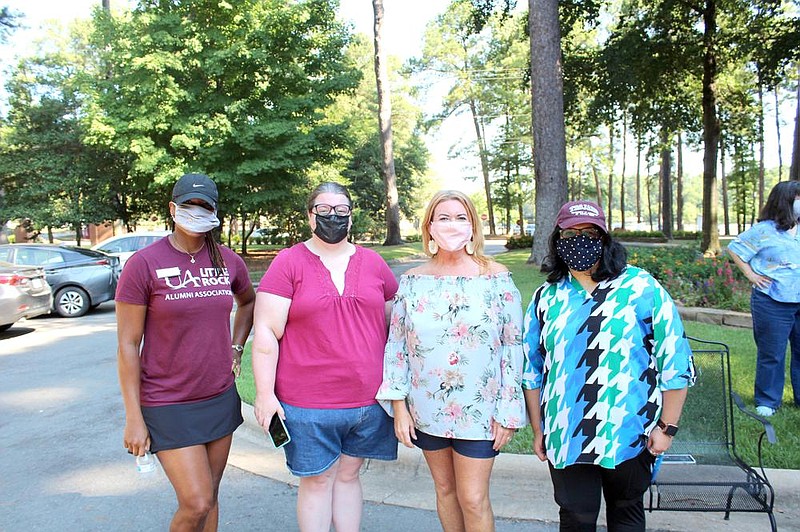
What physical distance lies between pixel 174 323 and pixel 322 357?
2.33 ft

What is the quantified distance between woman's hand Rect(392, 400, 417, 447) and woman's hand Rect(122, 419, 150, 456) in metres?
1.15

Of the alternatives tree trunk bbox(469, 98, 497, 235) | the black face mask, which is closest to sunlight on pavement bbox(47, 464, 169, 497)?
the black face mask

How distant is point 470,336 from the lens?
2586 millimetres

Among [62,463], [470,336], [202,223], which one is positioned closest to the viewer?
[470,336]

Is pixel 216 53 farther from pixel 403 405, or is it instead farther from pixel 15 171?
pixel 403 405

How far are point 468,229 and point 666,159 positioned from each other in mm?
33262

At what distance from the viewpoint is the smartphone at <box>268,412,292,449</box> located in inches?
107

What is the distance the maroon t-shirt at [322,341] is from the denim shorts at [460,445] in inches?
12.3

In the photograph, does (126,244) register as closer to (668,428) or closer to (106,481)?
(106,481)

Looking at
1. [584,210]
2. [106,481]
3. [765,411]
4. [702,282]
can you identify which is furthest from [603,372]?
[702,282]

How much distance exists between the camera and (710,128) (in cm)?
1836

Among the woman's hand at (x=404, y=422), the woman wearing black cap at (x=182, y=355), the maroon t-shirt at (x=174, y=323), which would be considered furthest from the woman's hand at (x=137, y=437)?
the woman's hand at (x=404, y=422)

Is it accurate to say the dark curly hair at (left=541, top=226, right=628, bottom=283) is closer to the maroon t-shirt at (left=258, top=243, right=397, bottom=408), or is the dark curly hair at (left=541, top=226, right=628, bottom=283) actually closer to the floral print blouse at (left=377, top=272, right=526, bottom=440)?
the floral print blouse at (left=377, top=272, right=526, bottom=440)

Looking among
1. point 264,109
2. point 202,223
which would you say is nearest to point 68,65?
point 264,109
